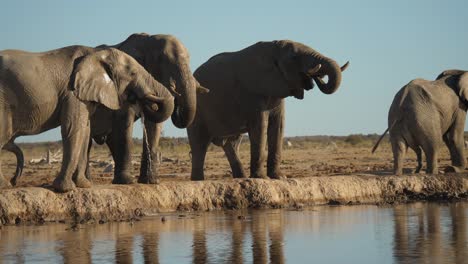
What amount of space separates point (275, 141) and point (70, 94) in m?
5.59

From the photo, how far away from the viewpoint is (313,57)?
71.0 feet

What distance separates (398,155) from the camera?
2458 cm

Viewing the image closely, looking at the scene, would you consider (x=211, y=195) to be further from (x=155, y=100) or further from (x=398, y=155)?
(x=398, y=155)

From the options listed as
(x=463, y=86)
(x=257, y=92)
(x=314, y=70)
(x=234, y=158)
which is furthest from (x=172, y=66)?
(x=463, y=86)

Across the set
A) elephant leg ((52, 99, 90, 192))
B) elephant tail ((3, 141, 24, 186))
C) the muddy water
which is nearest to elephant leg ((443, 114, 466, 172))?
the muddy water

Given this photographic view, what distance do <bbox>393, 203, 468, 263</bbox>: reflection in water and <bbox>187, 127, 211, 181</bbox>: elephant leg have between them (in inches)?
168

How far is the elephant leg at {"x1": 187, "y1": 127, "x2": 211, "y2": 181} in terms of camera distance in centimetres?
2266

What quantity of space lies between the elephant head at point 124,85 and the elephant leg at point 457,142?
9957 millimetres

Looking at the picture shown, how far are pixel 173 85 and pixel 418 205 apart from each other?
201 inches

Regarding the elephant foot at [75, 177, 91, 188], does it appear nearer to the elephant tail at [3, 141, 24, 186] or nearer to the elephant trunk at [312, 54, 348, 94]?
the elephant tail at [3, 141, 24, 186]

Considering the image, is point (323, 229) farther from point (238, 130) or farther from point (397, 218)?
point (238, 130)

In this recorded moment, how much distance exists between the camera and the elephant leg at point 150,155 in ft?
64.0

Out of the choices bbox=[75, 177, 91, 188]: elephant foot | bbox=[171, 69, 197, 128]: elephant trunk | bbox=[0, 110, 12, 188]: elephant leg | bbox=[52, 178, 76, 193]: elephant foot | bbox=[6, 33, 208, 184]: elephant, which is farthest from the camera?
bbox=[171, 69, 197, 128]: elephant trunk

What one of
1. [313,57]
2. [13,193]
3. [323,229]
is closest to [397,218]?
[323,229]
